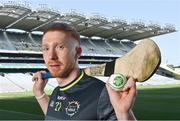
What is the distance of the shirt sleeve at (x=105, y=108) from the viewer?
196 centimetres

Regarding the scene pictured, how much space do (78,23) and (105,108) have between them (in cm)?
7001

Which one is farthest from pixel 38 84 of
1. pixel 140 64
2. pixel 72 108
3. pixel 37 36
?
pixel 37 36

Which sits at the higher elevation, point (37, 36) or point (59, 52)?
point (59, 52)

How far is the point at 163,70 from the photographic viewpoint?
3632 inches

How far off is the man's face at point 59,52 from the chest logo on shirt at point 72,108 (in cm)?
17

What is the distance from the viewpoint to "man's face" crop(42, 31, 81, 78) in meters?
2.16

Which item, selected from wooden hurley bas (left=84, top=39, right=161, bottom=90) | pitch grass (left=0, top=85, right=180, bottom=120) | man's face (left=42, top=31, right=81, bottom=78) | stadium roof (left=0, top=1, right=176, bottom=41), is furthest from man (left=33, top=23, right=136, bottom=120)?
stadium roof (left=0, top=1, right=176, bottom=41)

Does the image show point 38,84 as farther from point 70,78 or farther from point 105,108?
point 105,108

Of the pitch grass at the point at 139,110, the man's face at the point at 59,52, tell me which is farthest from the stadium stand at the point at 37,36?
the man's face at the point at 59,52

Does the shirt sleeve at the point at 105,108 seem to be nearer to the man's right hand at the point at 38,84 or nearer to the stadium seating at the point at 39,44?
the man's right hand at the point at 38,84

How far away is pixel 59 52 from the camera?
85.7 inches

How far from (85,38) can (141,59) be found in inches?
3229

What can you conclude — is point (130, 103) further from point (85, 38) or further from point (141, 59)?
point (85, 38)

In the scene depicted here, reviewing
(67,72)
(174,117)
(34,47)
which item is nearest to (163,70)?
(34,47)
